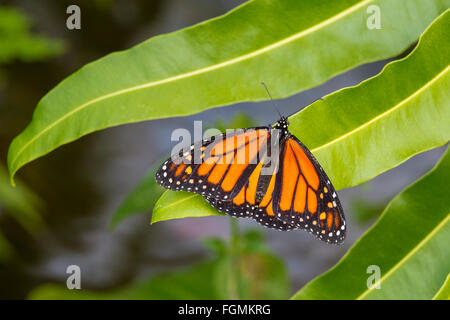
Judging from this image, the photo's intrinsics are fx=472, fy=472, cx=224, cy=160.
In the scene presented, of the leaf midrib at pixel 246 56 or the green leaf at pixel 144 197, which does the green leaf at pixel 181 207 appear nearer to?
the leaf midrib at pixel 246 56

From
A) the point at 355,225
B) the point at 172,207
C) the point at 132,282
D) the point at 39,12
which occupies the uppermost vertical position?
the point at 39,12

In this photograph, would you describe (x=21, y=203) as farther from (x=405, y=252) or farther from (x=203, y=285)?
(x=405, y=252)

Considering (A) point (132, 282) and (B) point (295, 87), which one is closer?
(B) point (295, 87)

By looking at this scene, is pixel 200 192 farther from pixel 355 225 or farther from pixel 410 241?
pixel 355 225

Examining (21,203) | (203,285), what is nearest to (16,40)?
(21,203)

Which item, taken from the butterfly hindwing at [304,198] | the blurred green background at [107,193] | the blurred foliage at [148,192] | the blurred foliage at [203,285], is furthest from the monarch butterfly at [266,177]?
the blurred green background at [107,193]
